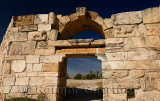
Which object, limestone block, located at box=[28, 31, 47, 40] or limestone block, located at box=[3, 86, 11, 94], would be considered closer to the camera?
limestone block, located at box=[3, 86, 11, 94]

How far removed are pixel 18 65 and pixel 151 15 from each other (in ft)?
17.0

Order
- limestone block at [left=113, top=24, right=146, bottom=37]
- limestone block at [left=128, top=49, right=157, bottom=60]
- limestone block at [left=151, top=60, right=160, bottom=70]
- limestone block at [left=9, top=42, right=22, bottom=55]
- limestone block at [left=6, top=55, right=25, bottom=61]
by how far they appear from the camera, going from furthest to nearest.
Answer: limestone block at [left=9, top=42, right=22, bottom=55]
limestone block at [left=6, top=55, right=25, bottom=61]
limestone block at [left=113, top=24, right=146, bottom=37]
limestone block at [left=128, top=49, right=157, bottom=60]
limestone block at [left=151, top=60, right=160, bottom=70]

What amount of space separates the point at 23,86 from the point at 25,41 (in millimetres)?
1732

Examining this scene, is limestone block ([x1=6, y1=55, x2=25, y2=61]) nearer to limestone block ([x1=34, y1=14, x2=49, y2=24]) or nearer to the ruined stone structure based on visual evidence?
the ruined stone structure

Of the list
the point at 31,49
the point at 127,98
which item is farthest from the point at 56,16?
the point at 127,98

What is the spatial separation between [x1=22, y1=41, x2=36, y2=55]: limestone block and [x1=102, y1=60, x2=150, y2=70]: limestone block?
2.77 meters

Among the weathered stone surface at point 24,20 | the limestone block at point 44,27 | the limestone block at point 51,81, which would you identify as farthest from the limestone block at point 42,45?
the limestone block at point 51,81

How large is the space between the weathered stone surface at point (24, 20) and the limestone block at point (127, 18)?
3239 millimetres

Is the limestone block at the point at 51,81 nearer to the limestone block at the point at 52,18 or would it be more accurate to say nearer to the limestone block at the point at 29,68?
the limestone block at the point at 29,68

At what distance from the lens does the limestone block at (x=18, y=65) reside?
4.79 metres

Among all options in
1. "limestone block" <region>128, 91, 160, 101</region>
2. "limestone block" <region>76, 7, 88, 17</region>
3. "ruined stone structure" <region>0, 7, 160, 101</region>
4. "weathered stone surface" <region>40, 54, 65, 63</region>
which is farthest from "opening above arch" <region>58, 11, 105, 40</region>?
"limestone block" <region>128, 91, 160, 101</region>

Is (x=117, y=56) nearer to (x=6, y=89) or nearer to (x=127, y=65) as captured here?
(x=127, y=65)

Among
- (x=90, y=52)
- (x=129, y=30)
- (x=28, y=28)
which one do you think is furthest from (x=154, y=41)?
(x=28, y=28)

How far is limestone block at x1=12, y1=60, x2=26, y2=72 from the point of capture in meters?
4.79
